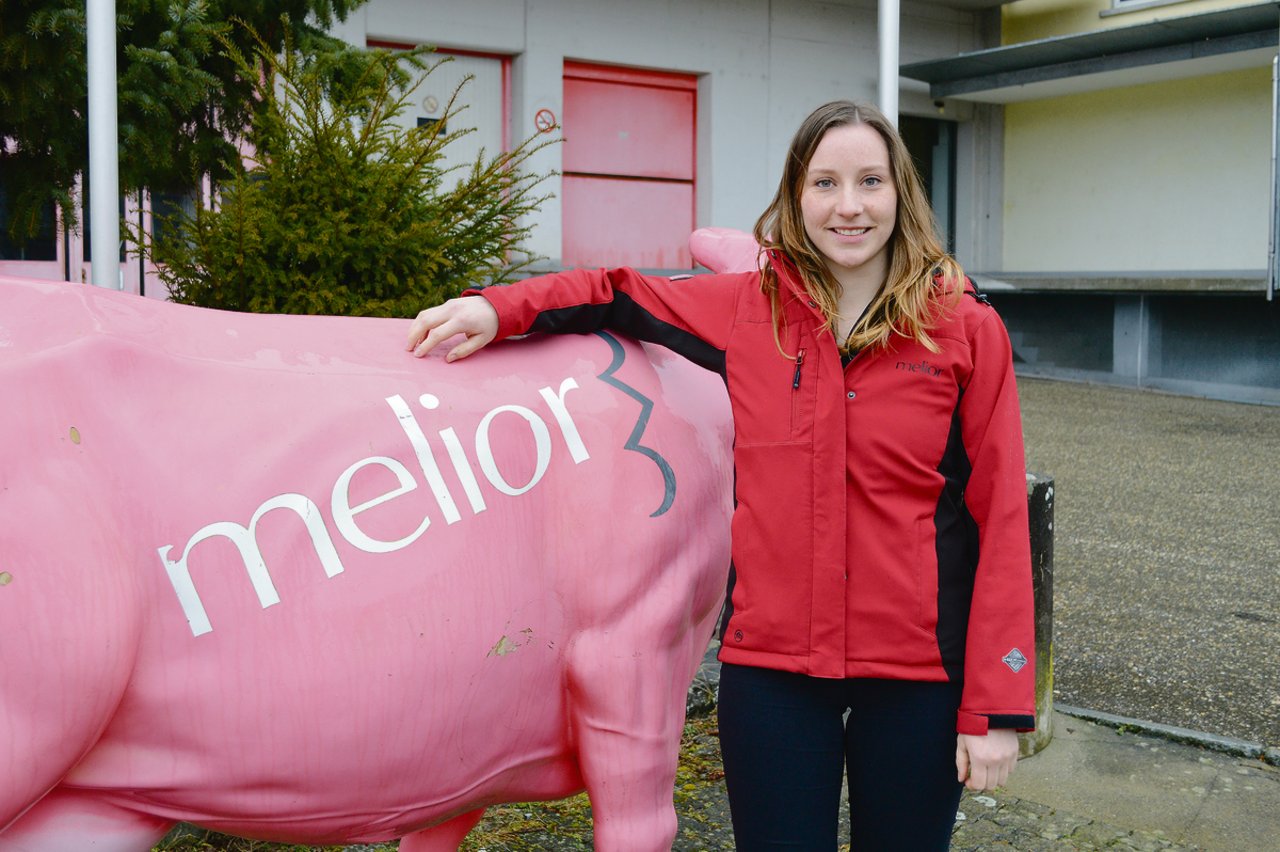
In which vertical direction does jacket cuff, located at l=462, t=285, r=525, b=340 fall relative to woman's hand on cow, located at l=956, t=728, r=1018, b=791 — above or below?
above

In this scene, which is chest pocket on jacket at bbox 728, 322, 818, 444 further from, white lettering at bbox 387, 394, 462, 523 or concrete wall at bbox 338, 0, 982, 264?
concrete wall at bbox 338, 0, 982, 264

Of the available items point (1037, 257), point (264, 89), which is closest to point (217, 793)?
point (264, 89)

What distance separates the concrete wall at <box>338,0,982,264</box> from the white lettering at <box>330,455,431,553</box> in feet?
32.1

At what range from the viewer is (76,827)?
57.3 inches

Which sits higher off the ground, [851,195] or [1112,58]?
[1112,58]

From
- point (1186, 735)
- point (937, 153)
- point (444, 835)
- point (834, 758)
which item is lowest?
point (1186, 735)

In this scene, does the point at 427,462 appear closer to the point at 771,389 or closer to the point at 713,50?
the point at 771,389

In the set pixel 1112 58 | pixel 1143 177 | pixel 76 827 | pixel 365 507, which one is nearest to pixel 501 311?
pixel 365 507

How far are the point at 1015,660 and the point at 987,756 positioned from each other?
0.15 m

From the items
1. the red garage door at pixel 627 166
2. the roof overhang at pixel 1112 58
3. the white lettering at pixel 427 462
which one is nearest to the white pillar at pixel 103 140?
the white lettering at pixel 427 462

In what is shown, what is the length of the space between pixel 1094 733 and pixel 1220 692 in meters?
0.69

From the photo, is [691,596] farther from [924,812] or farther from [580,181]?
[580,181]

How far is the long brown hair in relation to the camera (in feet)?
6.21

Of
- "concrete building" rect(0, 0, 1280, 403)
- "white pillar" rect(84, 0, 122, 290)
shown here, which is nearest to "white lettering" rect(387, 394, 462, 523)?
"white pillar" rect(84, 0, 122, 290)
